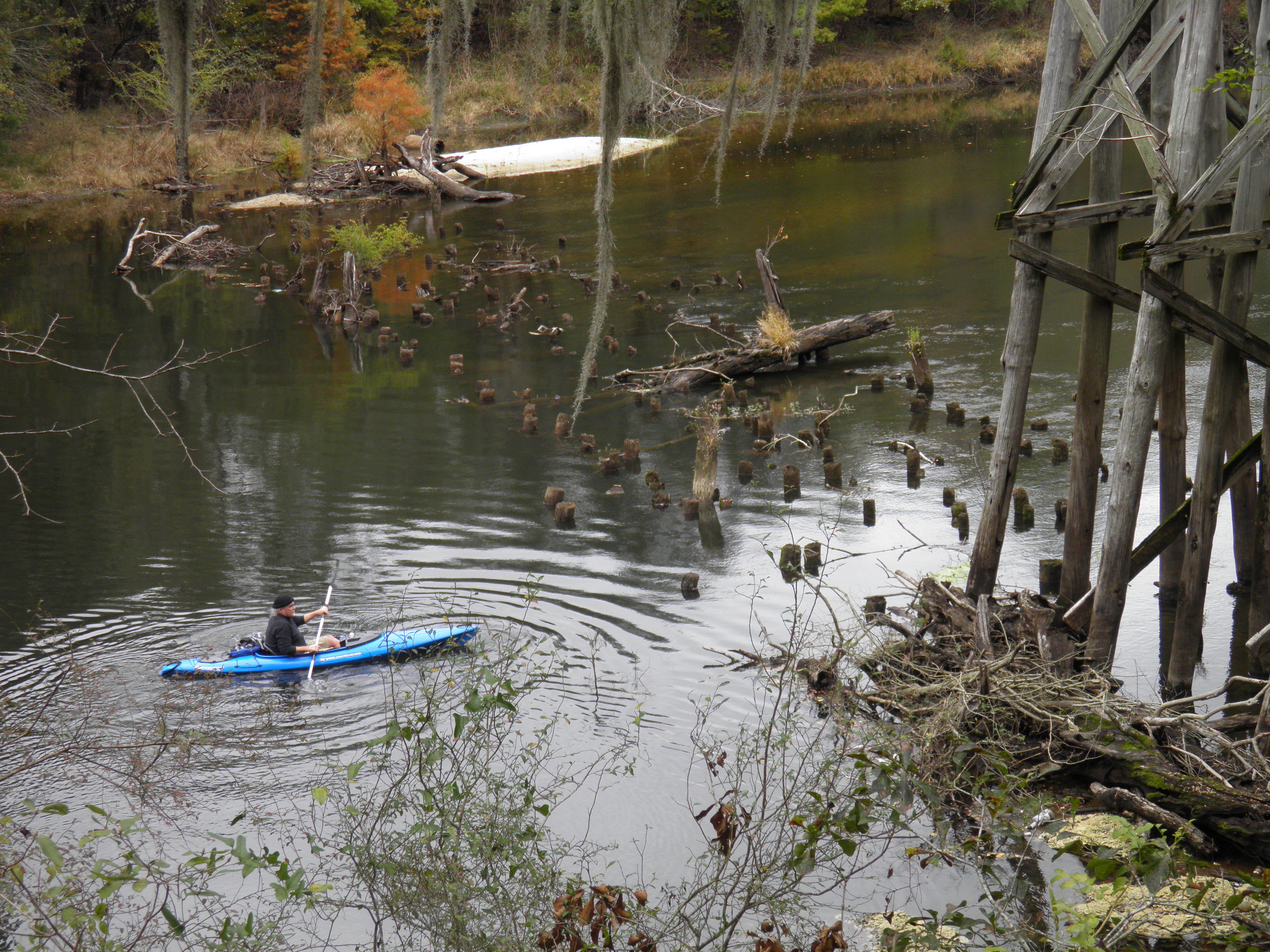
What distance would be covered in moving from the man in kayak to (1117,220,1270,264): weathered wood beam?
7640 millimetres

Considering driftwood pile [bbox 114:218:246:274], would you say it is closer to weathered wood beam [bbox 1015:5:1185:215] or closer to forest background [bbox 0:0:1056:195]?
forest background [bbox 0:0:1056:195]

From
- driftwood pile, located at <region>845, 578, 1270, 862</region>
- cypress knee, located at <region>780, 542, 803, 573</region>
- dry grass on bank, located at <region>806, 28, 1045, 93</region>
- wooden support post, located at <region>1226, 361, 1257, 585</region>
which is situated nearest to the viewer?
driftwood pile, located at <region>845, 578, 1270, 862</region>

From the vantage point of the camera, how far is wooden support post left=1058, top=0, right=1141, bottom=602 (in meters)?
8.20

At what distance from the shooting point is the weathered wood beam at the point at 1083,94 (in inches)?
292

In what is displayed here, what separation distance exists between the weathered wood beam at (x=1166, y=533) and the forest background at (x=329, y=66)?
15.3 feet

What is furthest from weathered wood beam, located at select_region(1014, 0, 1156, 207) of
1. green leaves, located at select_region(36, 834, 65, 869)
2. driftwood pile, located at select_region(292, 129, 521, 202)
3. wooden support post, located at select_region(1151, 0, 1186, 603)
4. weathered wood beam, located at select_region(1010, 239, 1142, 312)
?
driftwood pile, located at select_region(292, 129, 521, 202)

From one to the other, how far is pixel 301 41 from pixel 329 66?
1.25 meters

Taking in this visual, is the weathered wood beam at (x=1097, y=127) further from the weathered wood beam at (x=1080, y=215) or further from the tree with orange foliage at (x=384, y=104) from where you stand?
the tree with orange foliage at (x=384, y=104)

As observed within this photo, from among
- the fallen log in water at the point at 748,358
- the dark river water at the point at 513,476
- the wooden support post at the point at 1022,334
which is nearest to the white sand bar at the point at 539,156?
the dark river water at the point at 513,476

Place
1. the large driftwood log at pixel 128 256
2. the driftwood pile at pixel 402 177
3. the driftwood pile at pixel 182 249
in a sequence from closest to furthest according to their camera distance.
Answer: the large driftwood log at pixel 128 256 → the driftwood pile at pixel 182 249 → the driftwood pile at pixel 402 177

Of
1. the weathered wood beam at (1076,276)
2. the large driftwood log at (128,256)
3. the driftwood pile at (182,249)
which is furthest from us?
the driftwood pile at (182,249)

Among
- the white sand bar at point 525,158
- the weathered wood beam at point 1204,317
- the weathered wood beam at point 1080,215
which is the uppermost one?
the white sand bar at point 525,158

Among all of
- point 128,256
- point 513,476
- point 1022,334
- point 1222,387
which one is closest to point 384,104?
point 128,256

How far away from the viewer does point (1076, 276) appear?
7957mm
